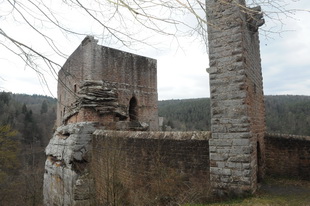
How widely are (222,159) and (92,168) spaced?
5.08 metres

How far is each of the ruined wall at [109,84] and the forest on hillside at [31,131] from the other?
9.47 feet

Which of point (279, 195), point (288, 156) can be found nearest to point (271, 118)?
point (288, 156)

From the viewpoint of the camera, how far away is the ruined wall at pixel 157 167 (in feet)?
16.5

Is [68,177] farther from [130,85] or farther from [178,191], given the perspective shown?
[130,85]

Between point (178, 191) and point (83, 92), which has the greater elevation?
point (83, 92)

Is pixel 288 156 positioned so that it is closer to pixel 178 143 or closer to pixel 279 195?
pixel 279 195

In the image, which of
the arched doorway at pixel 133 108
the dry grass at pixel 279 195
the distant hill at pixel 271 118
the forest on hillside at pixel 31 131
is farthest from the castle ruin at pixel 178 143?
the distant hill at pixel 271 118

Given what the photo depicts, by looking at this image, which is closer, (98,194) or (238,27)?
(238,27)

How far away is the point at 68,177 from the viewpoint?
26.4 feet

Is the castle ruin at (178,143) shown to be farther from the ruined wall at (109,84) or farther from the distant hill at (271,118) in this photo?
the distant hill at (271,118)

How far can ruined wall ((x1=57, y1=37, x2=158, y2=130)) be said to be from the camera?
380 inches

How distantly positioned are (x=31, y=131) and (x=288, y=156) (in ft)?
156

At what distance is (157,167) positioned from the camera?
5.64m

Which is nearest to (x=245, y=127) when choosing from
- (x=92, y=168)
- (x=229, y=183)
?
(x=229, y=183)
